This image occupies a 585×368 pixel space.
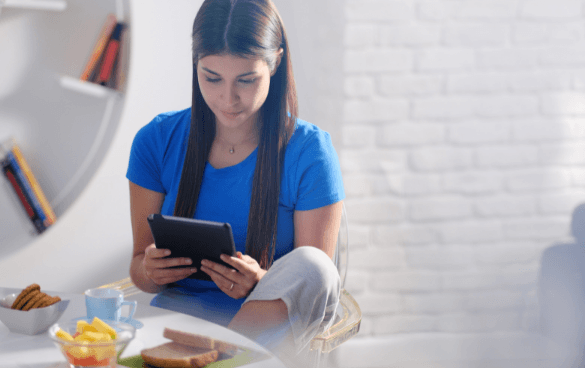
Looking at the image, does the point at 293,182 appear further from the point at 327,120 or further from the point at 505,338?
the point at 505,338

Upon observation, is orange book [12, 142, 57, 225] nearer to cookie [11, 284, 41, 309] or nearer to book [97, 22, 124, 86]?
book [97, 22, 124, 86]

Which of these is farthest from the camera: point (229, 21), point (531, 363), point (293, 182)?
point (531, 363)

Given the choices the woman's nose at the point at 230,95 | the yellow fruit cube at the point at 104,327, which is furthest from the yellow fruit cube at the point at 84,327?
the woman's nose at the point at 230,95

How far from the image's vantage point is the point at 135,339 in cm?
64

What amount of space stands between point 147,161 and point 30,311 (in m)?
0.58

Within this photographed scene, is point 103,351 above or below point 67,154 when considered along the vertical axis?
below

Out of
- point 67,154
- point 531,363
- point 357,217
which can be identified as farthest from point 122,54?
point 531,363

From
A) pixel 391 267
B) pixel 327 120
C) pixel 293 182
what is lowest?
pixel 391 267

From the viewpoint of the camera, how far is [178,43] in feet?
5.19

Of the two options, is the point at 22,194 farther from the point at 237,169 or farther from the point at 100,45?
the point at 237,169

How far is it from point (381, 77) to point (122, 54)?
0.75 m

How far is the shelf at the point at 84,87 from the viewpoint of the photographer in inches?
56.8

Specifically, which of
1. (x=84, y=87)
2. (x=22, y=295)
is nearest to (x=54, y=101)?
(x=84, y=87)

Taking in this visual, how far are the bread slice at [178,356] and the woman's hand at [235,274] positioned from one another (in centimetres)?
29
